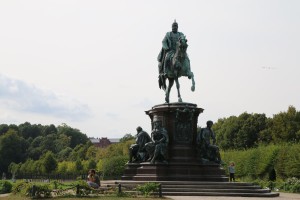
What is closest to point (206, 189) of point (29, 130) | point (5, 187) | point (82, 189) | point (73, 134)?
point (82, 189)

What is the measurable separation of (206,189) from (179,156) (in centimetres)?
344

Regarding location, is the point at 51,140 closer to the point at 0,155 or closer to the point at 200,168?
the point at 0,155

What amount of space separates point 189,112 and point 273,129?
1798 inches

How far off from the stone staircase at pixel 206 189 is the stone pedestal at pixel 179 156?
1311mm

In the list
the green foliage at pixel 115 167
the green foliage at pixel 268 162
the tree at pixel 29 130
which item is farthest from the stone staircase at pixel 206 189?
the tree at pixel 29 130

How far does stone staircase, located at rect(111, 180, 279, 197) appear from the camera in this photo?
21109mm

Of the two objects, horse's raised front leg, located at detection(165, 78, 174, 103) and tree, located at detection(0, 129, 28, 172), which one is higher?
tree, located at detection(0, 129, 28, 172)

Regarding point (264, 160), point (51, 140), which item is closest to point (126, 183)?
point (264, 160)

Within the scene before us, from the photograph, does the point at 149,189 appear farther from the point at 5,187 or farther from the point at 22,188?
the point at 5,187

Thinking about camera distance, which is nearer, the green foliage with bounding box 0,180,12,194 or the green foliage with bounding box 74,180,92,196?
the green foliage with bounding box 74,180,92,196

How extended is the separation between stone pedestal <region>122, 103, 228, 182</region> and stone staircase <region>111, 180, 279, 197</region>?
1.31m

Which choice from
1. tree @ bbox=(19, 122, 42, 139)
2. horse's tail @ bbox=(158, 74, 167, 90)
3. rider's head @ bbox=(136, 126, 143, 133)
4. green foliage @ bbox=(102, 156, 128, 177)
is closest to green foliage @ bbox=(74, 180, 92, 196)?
rider's head @ bbox=(136, 126, 143, 133)

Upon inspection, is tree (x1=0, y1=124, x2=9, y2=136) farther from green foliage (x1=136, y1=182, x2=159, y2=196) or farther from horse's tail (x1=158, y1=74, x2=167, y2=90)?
green foliage (x1=136, y1=182, x2=159, y2=196)

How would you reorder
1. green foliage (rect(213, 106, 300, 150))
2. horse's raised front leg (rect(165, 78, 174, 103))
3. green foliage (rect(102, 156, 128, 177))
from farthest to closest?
green foliage (rect(213, 106, 300, 150)), green foliage (rect(102, 156, 128, 177)), horse's raised front leg (rect(165, 78, 174, 103))
